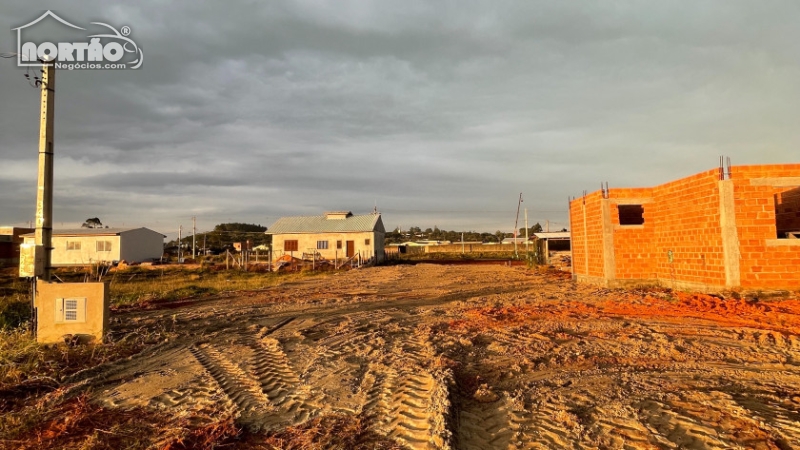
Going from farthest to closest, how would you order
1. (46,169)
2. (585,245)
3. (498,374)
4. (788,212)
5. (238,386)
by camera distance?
(585,245), (788,212), (46,169), (498,374), (238,386)

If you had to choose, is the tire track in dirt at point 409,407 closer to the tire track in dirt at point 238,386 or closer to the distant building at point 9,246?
the tire track in dirt at point 238,386

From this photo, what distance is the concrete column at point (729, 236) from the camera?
10.9 metres

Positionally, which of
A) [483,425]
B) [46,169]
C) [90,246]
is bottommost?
[483,425]

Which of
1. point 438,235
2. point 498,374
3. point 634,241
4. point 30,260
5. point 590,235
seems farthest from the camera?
point 438,235

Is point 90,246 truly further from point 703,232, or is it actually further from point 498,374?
point 703,232

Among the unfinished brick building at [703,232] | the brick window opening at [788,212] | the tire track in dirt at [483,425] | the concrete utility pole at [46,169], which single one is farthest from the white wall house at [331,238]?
the tire track in dirt at [483,425]

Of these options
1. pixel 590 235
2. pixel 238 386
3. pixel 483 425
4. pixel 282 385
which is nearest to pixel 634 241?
pixel 590 235

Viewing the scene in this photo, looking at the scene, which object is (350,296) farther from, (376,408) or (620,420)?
(620,420)

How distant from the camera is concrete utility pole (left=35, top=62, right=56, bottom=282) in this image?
7.14 meters

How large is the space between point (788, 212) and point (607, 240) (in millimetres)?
4790

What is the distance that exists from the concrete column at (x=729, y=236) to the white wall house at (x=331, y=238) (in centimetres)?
2698

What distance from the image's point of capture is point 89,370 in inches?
215

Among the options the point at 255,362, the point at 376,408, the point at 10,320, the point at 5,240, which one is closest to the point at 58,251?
the point at 5,240

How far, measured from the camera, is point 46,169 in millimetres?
7219
